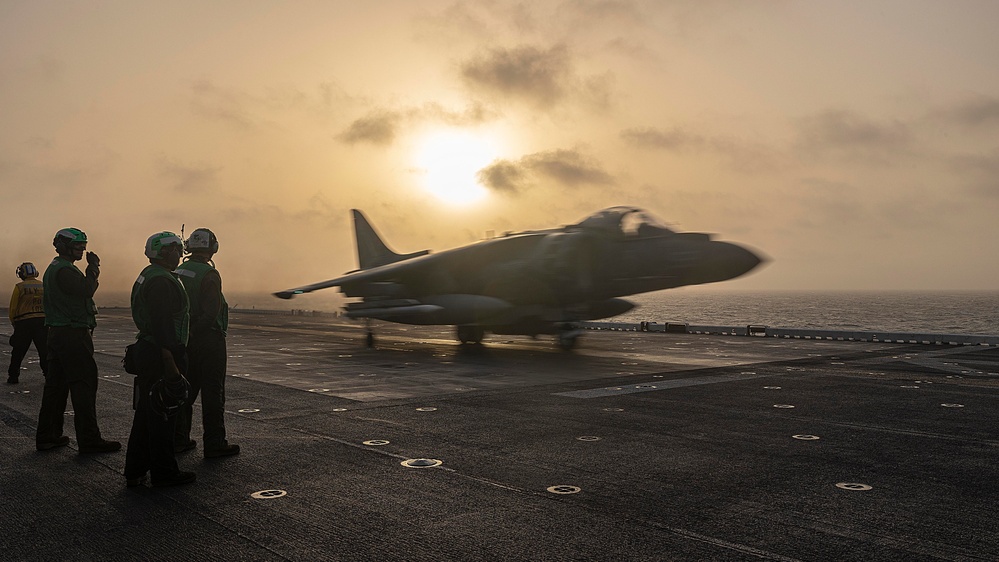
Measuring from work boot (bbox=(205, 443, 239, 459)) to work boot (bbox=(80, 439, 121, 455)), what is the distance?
50.3 inches

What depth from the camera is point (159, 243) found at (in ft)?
23.5

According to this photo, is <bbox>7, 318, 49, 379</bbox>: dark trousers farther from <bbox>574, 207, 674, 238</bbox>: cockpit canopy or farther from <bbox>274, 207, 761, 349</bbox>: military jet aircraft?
<bbox>574, 207, 674, 238</bbox>: cockpit canopy

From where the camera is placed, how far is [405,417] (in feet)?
35.0

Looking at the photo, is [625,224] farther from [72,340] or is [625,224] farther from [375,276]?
[72,340]

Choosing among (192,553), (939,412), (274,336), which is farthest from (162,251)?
(274,336)

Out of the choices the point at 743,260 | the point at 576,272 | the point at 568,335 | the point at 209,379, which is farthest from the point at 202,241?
the point at 743,260

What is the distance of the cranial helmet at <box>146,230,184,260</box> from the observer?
7.12 m

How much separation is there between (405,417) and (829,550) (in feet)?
22.3

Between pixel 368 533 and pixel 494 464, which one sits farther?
pixel 494 464

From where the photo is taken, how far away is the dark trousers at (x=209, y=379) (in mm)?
8008

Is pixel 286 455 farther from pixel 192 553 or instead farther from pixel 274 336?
pixel 274 336

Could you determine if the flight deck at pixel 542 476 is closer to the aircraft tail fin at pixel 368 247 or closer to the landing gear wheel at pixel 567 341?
the landing gear wheel at pixel 567 341

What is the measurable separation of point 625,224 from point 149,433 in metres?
17.9

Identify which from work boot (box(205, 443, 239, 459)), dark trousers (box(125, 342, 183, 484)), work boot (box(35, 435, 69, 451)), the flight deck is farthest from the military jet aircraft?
dark trousers (box(125, 342, 183, 484))
